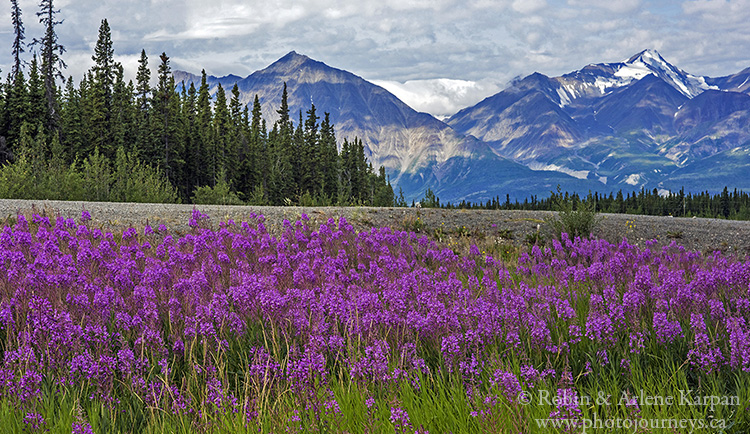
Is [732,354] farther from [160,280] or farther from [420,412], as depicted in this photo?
[160,280]

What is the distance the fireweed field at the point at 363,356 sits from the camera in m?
2.88

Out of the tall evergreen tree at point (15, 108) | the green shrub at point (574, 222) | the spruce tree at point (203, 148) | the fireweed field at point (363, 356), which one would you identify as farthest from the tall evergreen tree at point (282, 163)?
the fireweed field at point (363, 356)

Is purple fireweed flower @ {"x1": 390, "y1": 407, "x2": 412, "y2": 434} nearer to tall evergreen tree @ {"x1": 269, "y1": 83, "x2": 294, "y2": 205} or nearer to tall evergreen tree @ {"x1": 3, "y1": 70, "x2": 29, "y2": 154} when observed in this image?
tall evergreen tree @ {"x1": 3, "y1": 70, "x2": 29, "y2": 154}

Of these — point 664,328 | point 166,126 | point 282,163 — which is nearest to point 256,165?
point 282,163

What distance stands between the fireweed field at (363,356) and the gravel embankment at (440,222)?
20.3 ft

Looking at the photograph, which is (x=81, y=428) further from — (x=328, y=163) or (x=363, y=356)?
(x=328, y=163)

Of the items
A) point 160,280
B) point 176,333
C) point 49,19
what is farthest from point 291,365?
point 49,19

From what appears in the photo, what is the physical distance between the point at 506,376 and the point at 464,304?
69.7 inches

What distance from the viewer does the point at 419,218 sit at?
42.4 feet

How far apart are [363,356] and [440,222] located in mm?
9775

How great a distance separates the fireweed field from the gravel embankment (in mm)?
6191

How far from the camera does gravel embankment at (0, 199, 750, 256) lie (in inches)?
460

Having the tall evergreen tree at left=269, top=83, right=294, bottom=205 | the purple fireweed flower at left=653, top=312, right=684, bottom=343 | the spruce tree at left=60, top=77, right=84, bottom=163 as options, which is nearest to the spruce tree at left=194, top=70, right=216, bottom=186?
the tall evergreen tree at left=269, top=83, right=294, bottom=205

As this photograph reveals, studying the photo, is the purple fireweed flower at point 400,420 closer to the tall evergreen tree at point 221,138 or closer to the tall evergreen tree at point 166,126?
the tall evergreen tree at point 166,126
